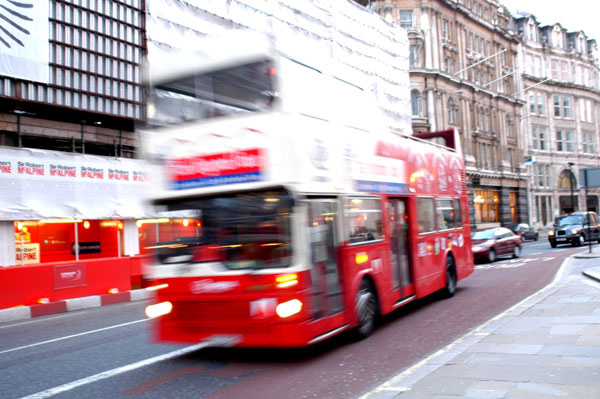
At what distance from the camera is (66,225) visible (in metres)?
20.2

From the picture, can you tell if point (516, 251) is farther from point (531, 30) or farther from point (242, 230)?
point (531, 30)

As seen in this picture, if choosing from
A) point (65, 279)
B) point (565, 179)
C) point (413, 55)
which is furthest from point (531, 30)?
point (65, 279)

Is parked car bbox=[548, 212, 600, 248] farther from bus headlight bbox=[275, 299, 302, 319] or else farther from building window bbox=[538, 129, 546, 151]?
building window bbox=[538, 129, 546, 151]

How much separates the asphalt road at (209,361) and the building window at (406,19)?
124 feet

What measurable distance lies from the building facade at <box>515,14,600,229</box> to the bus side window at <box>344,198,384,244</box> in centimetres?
5342

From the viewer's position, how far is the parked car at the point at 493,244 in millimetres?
22062

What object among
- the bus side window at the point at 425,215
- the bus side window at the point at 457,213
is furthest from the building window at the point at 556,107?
the bus side window at the point at 425,215

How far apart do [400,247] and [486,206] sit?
43.3 m

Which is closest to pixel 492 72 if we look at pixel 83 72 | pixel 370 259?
pixel 83 72

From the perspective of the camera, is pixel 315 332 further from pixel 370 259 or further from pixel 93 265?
pixel 93 265

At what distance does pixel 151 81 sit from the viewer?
7.99 metres

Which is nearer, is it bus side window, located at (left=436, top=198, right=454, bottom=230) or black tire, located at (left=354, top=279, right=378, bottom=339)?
black tire, located at (left=354, top=279, right=378, bottom=339)

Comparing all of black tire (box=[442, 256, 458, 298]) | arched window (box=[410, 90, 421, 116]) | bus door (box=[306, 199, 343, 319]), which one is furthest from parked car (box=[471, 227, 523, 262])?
arched window (box=[410, 90, 421, 116])

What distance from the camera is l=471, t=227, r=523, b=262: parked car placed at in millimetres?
22062
